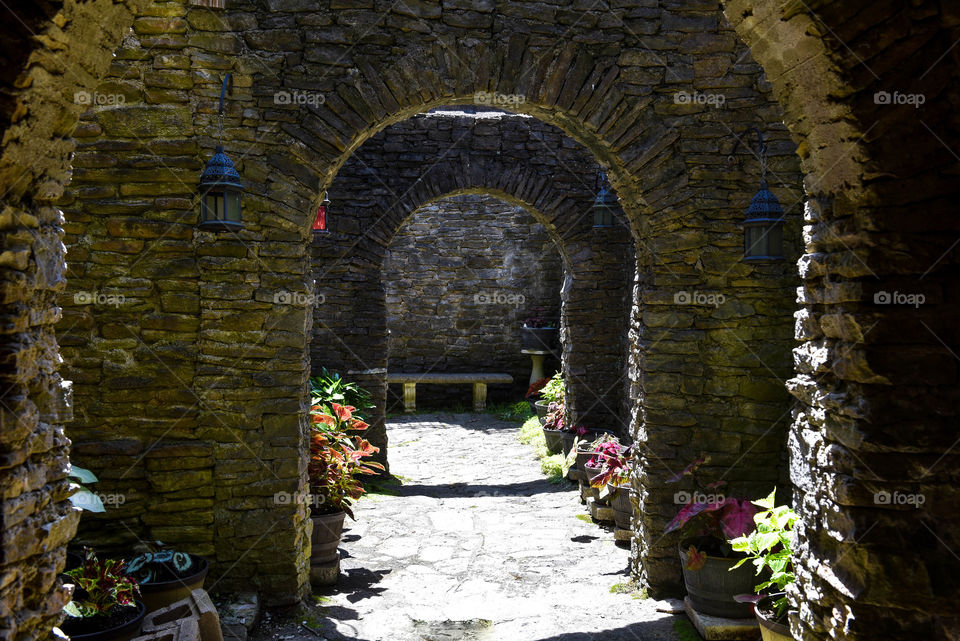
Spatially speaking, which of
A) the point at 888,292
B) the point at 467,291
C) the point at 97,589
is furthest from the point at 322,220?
the point at 888,292

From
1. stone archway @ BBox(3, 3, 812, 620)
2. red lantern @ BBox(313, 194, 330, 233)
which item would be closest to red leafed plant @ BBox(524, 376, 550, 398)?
red lantern @ BBox(313, 194, 330, 233)

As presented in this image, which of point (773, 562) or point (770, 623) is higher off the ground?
point (773, 562)

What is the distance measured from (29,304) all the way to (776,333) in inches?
158

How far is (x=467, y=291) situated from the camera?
12547 mm

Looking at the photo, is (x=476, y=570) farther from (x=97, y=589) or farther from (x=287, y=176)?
(x=287, y=176)

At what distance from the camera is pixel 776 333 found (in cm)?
448

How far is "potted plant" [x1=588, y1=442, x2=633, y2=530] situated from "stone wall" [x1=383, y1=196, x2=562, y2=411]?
671 centimetres

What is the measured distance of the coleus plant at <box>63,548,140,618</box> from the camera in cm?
299

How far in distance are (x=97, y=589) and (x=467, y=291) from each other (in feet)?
31.9

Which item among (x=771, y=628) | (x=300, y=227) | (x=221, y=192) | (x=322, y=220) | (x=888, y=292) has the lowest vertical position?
(x=771, y=628)

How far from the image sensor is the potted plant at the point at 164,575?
3.46 meters

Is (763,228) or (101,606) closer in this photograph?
(101,606)

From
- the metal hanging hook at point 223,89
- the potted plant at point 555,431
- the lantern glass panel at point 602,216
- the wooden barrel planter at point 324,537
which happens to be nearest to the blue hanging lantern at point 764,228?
the lantern glass panel at point 602,216

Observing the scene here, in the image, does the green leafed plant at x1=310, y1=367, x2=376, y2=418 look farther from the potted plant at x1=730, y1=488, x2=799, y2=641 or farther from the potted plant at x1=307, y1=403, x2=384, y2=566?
the potted plant at x1=730, y1=488, x2=799, y2=641
